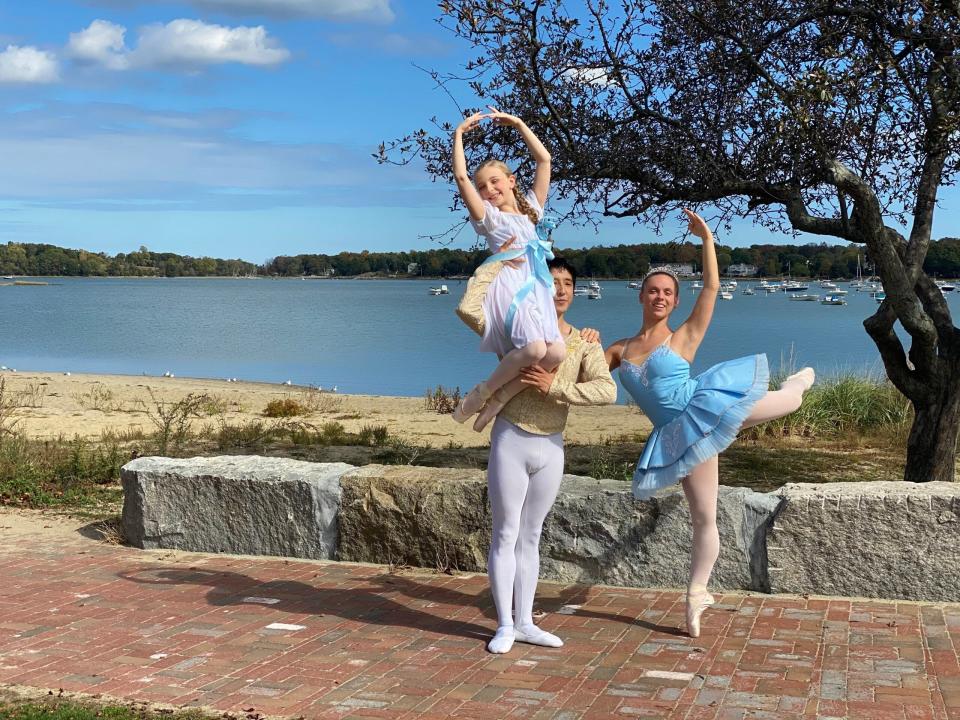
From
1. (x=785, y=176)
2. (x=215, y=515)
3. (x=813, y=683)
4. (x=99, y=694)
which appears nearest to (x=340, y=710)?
(x=99, y=694)

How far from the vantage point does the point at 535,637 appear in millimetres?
4953

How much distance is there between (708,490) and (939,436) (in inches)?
161

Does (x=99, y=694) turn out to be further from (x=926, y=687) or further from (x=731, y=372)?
(x=926, y=687)

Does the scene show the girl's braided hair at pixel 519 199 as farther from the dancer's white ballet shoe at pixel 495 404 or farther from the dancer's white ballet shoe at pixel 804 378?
the dancer's white ballet shoe at pixel 804 378

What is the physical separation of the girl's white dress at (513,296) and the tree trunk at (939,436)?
4.79m

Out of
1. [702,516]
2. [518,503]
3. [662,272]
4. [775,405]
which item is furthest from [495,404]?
[775,405]

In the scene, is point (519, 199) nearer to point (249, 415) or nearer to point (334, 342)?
point (249, 415)

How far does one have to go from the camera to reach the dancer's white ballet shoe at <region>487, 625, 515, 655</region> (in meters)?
4.84

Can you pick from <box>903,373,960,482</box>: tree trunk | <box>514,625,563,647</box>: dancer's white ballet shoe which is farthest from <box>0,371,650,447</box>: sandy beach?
<box>514,625,563,647</box>: dancer's white ballet shoe

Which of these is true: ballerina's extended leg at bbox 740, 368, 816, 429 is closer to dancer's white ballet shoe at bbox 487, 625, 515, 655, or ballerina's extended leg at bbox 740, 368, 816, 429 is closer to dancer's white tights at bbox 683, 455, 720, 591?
dancer's white tights at bbox 683, 455, 720, 591

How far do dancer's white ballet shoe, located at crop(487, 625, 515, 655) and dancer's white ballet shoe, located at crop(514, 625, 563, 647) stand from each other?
9 cm

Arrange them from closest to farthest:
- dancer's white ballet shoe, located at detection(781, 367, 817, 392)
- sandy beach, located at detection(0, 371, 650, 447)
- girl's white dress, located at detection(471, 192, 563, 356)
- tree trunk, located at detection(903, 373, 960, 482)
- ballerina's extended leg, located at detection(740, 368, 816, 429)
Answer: girl's white dress, located at detection(471, 192, 563, 356)
ballerina's extended leg, located at detection(740, 368, 816, 429)
dancer's white ballet shoe, located at detection(781, 367, 817, 392)
tree trunk, located at detection(903, 373, 960, 482)
sandy beach, located at detection(0, 371, 650, 447)

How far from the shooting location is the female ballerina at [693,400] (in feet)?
15.8

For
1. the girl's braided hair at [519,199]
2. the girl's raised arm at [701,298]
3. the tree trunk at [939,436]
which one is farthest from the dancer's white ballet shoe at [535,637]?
the tree trunk at [939,436]
